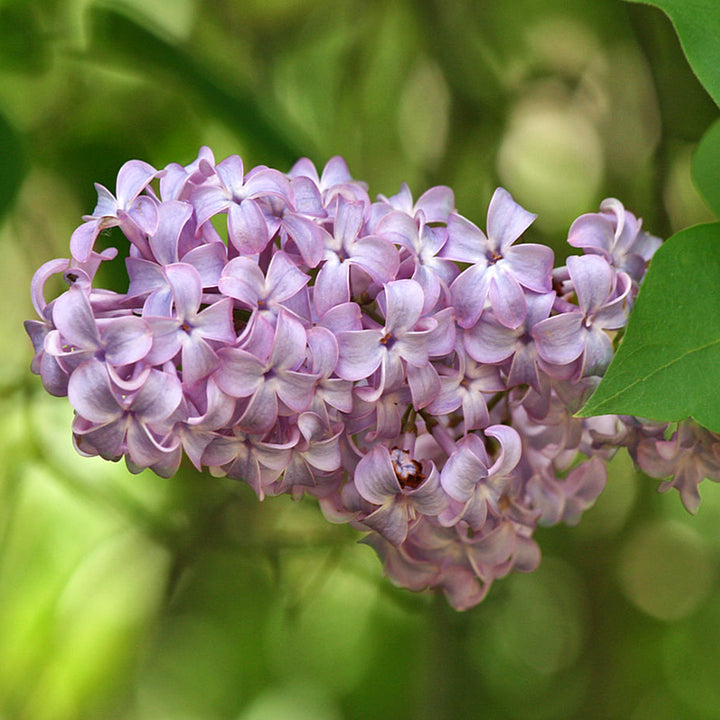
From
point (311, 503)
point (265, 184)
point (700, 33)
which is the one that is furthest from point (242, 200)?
point (311, 503)

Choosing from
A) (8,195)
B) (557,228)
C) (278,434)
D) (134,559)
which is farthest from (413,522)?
(557,228)

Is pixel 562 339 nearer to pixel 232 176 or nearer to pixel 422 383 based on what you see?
pixel 422 383

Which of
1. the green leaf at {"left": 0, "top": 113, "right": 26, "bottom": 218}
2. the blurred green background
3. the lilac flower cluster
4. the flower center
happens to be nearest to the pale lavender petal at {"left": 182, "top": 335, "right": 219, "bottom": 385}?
the lilac flower cluster

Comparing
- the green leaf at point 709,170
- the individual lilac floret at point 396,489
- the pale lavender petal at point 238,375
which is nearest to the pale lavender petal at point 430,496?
the individual lilac floret at point 396,489

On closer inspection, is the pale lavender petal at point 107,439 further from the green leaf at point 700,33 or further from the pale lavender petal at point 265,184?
the green leaf at point 700,33

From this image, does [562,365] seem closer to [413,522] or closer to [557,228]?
[413,522]
